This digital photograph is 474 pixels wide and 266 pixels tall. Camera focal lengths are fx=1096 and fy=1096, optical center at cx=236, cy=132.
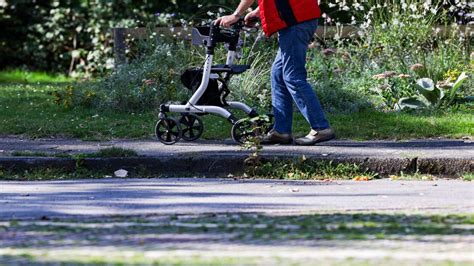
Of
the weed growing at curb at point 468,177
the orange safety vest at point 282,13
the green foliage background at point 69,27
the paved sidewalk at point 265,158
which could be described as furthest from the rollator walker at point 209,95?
the green foliage background at point 69,27

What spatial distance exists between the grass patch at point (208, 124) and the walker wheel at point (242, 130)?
0.60m

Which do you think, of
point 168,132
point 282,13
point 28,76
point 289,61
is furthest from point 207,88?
point 28,76

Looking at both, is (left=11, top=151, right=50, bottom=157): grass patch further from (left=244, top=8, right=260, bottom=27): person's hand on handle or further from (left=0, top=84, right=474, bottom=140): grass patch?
(left=244, top=8, right=260, bottom=27): person's hand on handle

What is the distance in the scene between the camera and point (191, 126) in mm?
9828

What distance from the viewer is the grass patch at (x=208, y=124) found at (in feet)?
33.2

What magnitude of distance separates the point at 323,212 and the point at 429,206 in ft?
2.34

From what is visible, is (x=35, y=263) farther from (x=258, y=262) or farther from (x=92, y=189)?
(x=92, y=189)

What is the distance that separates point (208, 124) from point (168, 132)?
1034mm

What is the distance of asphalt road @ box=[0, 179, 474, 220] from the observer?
671cm

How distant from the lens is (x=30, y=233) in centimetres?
596

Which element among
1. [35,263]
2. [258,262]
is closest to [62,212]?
[35,263]

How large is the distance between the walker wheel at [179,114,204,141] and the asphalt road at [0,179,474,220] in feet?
4.83

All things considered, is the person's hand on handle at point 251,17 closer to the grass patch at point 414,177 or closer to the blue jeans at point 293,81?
the blue jeans at point 293,81

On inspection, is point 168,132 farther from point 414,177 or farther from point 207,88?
point 414,177
